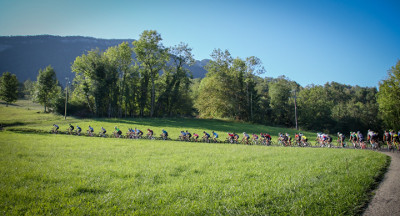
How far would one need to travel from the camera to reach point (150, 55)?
5506cm

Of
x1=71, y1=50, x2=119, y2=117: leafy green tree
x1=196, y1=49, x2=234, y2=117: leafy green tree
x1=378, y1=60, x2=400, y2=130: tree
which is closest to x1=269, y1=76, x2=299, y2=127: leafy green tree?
x1=196, y1=49, x2=234, y2=117: leafy green tree

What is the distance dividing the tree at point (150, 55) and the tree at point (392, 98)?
179ft

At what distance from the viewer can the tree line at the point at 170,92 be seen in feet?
171

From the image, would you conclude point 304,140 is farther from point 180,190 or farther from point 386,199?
point 180,190

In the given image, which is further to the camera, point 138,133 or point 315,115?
point 315,115

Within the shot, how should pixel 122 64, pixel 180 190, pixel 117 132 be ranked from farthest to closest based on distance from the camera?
pixel 122 64 < pixel 117 132 < pixel 180 190

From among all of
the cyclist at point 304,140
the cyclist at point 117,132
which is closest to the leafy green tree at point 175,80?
the cyclist at point 117,132

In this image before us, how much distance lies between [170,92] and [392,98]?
52.8 metres

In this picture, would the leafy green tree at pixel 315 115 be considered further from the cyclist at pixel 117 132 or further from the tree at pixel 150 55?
the cyclist at pixel 117 132

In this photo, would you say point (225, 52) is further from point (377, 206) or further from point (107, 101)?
point (377, 206)

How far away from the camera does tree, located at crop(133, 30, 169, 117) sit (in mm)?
53003

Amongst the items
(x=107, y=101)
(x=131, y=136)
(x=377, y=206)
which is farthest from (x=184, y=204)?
(x=107, y=101)

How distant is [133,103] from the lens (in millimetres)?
60594

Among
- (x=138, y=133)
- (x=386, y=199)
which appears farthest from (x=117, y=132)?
(x=386, y=199)
